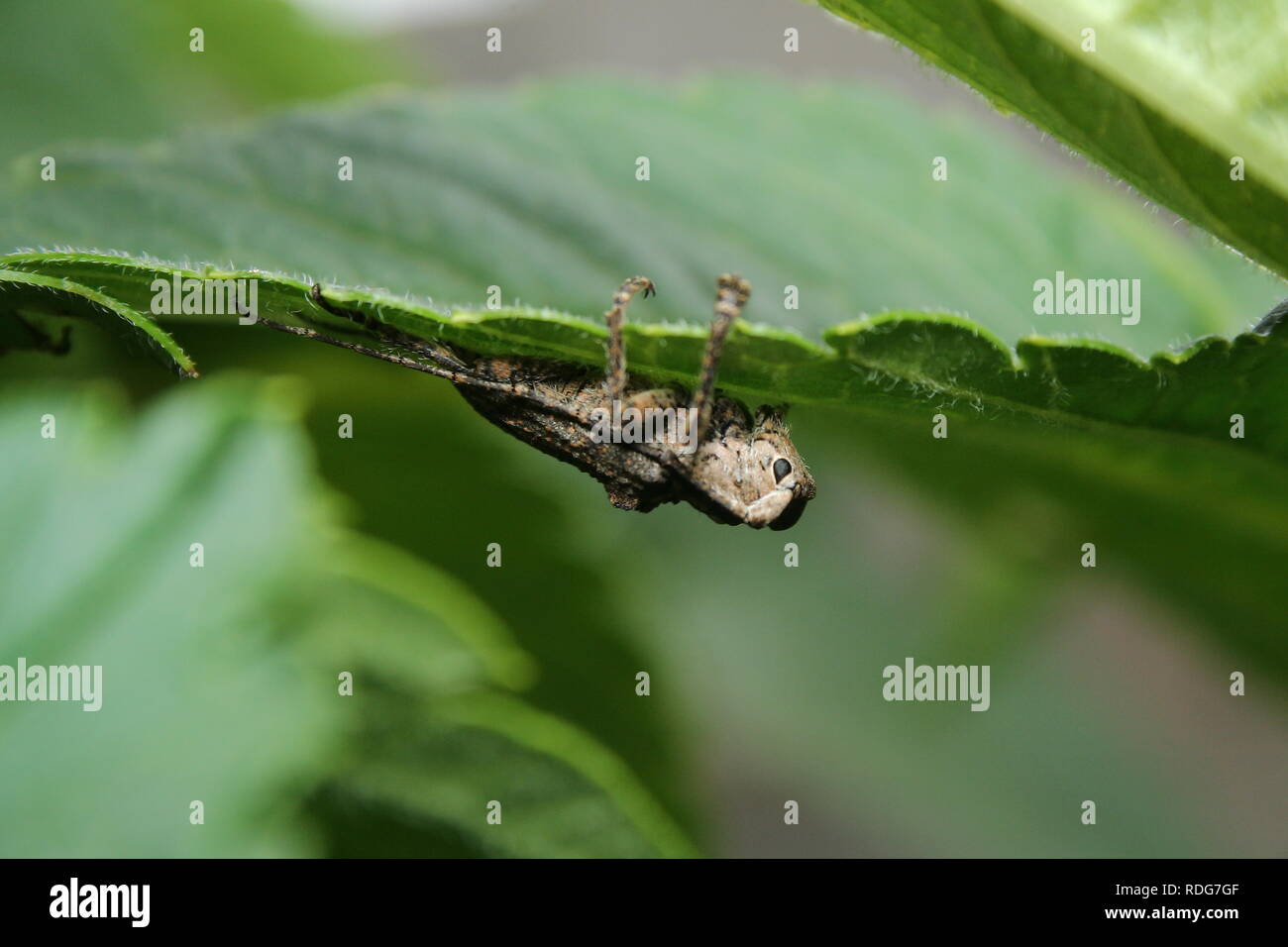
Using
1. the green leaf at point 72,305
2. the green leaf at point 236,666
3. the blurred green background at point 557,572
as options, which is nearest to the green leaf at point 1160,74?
the blurred green background at point 557,572

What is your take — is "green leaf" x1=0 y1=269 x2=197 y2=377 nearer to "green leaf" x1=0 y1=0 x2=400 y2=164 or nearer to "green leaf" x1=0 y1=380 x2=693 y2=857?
"green leaf" x1=0 y1=380 x2=693 y2=857

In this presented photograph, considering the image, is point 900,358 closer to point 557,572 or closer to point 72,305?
point 72,305

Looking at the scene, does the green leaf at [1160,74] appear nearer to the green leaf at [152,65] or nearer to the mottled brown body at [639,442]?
the mottled brown body at [639,442]

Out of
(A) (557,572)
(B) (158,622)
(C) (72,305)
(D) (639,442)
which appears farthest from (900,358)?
(A) (557,572)

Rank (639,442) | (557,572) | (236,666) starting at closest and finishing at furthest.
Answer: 1. (639,442)
2. (236,666)
3. (557,572)

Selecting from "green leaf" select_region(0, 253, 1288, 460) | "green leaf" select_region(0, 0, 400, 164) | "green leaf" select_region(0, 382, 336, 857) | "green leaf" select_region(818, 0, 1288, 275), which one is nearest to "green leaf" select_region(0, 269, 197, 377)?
"green leaf" select_region(0, 253, 1288, 460)

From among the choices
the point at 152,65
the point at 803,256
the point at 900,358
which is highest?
the point at 152,65
